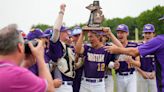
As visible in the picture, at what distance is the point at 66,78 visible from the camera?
6.86m

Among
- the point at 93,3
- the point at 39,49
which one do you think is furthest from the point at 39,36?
the point at 39,49

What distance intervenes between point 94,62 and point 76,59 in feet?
1.31

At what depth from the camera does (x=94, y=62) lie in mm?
7582

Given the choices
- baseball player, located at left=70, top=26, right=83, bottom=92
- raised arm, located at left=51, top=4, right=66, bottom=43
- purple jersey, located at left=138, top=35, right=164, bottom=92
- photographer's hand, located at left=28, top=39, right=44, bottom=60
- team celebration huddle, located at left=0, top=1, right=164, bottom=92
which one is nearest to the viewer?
team celebration huddle, located at left=0, top=1, right=164, bottom=92

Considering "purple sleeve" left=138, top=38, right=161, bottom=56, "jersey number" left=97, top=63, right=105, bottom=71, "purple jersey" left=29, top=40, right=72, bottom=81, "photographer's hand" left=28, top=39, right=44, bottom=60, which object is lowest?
"jersey number" left=97, top=63, right=105, bottom=71

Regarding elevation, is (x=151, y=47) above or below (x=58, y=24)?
below

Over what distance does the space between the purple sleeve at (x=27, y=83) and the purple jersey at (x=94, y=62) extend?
4.81m

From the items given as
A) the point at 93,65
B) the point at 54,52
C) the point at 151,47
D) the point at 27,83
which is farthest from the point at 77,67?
the point at 27,83

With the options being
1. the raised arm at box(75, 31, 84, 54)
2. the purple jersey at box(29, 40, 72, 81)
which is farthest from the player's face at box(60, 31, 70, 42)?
the purple jersey at box(29, 40, 72, 81)

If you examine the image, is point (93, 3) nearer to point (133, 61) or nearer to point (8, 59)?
point (133, 61)

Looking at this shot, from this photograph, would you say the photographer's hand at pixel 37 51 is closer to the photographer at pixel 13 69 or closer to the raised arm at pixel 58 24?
the photographer at pixel 13 69

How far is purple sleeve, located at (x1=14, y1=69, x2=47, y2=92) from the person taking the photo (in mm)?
2607

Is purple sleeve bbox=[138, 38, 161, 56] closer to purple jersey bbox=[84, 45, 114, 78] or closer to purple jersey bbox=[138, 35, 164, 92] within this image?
purple jersey bbox=[138, 35, 164, 92]

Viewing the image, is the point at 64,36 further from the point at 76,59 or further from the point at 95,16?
the point at 95,16
